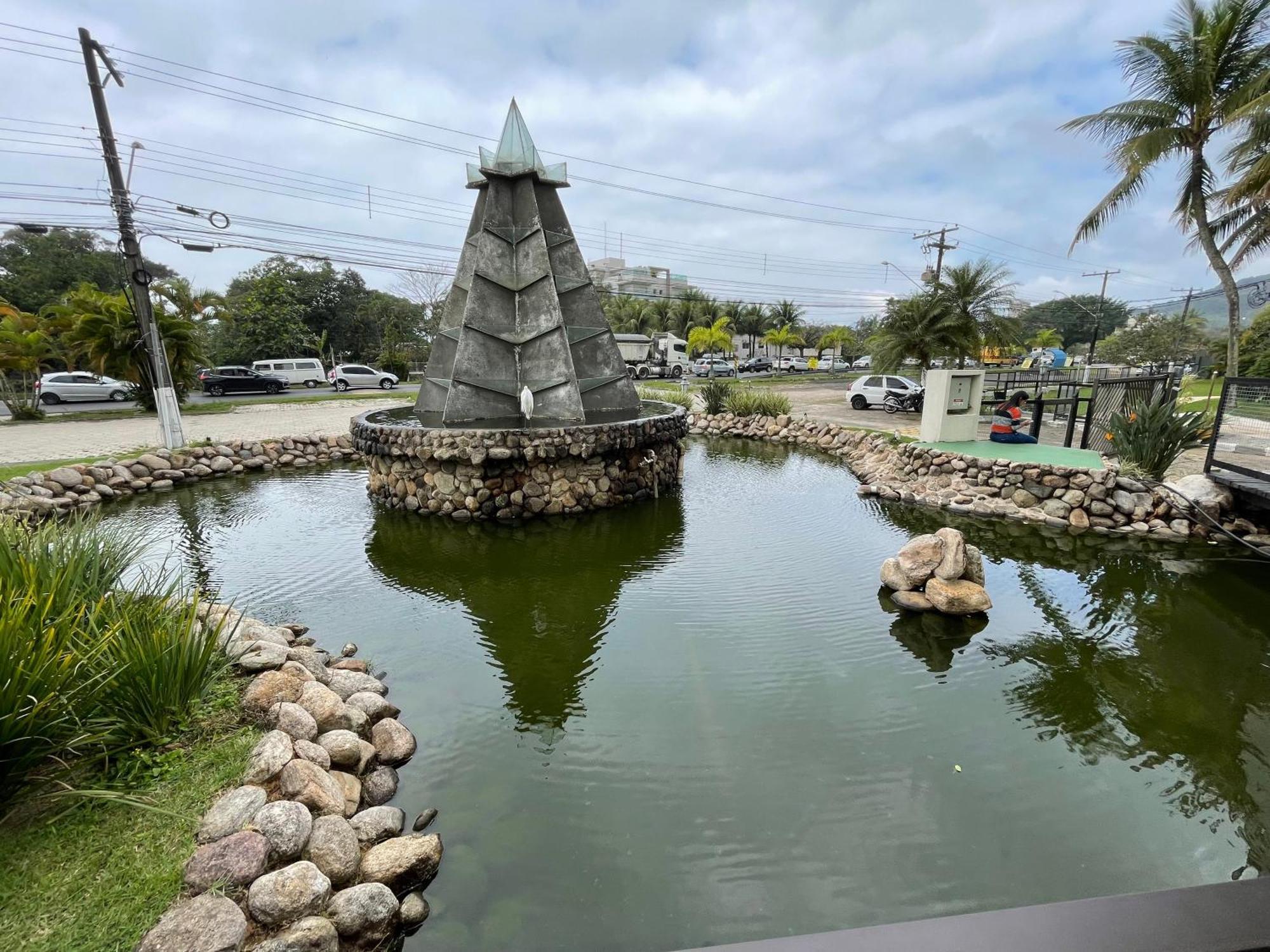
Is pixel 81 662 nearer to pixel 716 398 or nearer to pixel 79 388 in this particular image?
pixel 716 398

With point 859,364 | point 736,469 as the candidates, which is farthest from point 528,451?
point 859,364

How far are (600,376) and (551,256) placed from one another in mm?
2349

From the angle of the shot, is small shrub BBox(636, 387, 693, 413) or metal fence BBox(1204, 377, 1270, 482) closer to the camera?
metal fence BBox(1204, 377, 1270, 482)

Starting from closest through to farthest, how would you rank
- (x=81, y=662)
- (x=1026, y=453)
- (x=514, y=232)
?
(x=81, y=662), (x=1026, y=453), (x=514, y=232)

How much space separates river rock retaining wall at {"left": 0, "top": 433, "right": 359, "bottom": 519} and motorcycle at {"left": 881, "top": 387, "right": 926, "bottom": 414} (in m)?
17.3

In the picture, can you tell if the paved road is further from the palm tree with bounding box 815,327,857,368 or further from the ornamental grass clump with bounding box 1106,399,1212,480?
the palm tree with bounding box 815,327,857,368

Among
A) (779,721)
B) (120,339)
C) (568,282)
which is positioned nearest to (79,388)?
(120,339)

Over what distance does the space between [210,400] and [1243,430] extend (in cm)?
3238

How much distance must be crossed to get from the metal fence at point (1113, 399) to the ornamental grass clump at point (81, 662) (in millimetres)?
13211

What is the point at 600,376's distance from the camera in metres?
11.2

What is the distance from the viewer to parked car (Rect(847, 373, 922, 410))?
21516 mm

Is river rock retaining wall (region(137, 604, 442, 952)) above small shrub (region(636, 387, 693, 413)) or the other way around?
the other way around

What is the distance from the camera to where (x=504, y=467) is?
30.1ft

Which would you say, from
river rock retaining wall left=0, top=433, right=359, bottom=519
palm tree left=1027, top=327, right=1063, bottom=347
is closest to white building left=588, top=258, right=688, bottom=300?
palm tree left=1027, top=327, right=1063, bottom=347
